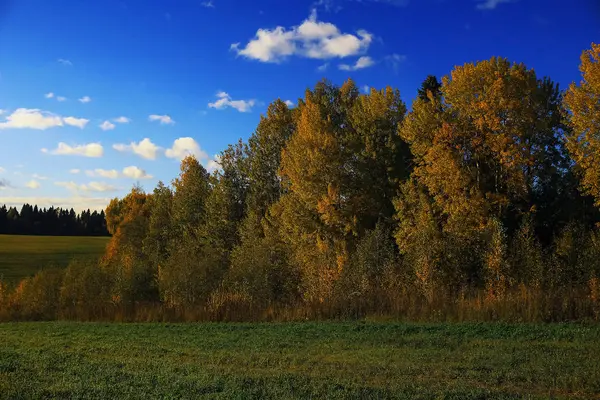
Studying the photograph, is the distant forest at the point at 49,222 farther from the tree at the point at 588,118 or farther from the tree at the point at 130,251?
the tree at the point at 588,118

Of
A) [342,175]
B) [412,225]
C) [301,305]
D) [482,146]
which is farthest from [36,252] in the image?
[482,146]

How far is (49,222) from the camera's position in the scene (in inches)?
5502

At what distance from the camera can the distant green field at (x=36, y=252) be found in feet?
219

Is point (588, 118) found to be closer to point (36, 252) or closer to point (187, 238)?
point (187, 238)

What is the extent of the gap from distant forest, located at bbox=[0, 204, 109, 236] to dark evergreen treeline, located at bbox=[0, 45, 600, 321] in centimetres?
11292

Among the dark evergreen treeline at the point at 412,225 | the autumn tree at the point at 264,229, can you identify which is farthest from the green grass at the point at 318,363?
the autumn tree at the point at 264,229

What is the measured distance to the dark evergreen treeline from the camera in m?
23.0

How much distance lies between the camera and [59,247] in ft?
317

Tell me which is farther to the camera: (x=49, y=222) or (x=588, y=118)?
(x=49, y=222)

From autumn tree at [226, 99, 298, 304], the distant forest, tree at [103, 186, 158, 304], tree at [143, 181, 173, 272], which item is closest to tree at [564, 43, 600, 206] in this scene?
autumn tree at [226, 99, 298, 304]

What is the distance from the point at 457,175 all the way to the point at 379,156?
767 centimetres

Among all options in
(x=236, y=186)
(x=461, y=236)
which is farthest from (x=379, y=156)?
(x=236, y=186)

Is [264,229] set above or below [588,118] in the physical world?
below

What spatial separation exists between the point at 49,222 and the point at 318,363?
14773 centimetres
